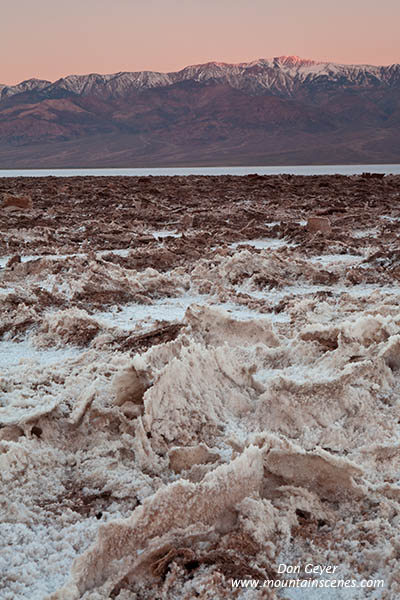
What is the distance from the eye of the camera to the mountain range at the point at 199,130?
10000 centimetres

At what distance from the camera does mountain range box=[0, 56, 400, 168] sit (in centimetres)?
10000

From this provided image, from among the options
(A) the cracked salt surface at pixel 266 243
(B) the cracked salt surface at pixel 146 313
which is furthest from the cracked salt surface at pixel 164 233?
(B) the cracked salt surface at pixel 146 313

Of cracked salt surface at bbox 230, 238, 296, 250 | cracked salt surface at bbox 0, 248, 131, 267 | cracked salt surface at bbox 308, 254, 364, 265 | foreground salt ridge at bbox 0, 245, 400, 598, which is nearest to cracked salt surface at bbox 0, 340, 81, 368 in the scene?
foreground salt ridge at bbox 0, 245, 400, 598

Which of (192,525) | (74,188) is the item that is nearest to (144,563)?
(192,525)

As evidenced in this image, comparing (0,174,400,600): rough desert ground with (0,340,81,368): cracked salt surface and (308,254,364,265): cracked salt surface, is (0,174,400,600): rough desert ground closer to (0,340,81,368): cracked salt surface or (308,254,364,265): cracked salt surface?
(0,340,81,368): cracked salt surface

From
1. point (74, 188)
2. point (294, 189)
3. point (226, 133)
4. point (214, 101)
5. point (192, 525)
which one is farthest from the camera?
point (214, 101)

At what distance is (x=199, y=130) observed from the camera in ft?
413

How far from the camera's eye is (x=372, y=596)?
1293mm

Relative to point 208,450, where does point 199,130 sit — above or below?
above

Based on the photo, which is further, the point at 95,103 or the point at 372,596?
the point at 95,103

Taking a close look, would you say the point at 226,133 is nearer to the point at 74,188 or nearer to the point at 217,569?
the point at 74,188

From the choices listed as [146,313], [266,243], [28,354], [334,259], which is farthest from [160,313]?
[266,243]

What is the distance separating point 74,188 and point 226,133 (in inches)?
4480

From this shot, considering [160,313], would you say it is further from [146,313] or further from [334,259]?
[334,259]
